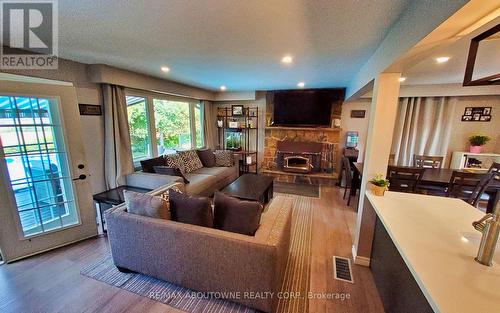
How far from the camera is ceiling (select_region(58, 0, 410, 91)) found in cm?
135

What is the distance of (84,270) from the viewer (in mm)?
1999

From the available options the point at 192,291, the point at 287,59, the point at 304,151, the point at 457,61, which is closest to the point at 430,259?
the point at 192,291

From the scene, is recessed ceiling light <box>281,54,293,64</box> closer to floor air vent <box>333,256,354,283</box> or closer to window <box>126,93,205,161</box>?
floor air vent <box>333,256,354,283</box>

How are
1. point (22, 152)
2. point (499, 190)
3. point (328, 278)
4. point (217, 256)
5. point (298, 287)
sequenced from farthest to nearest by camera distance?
point (499, 190) < point (22, 152) < point (328, 278) < point (298, 287) < point (217, 256)

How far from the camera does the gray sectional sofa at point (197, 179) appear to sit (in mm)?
2927

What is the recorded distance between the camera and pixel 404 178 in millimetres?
2682

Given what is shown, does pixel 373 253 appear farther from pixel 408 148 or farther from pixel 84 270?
pixel 408 148

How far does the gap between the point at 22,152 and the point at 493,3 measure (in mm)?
3971

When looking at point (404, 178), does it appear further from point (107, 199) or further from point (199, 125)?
point (199, 125)

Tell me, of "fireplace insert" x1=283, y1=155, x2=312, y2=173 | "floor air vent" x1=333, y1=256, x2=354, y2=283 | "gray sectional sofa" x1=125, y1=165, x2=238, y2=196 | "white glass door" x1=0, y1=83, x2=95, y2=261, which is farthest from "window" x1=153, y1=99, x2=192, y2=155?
"floor air vent" x1=333, y1=256, x2=354, y2=283

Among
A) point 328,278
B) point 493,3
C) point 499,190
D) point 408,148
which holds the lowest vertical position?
point 328,278

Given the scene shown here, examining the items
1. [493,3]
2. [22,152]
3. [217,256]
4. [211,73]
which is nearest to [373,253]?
[217,256]

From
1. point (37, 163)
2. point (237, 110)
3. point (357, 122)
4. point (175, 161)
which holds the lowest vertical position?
point (175, 161)

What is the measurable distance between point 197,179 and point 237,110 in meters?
2.94
